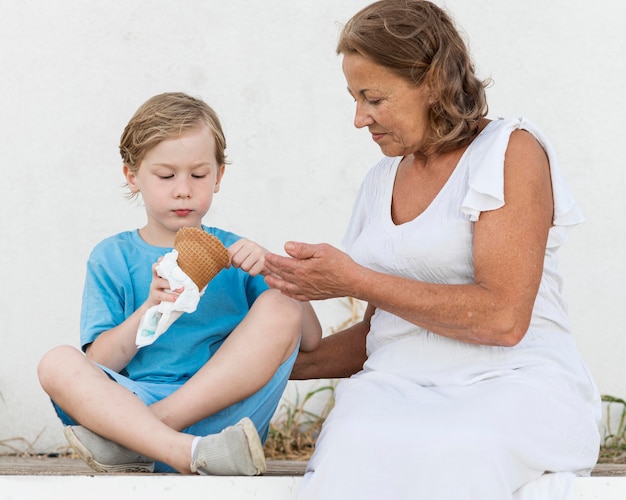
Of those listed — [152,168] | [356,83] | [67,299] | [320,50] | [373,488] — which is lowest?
[373,488]

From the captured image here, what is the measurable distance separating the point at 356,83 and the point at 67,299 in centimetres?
222

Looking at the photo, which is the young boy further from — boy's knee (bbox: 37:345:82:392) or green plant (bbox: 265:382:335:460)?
green plant (bbox: 265:382:335:460)

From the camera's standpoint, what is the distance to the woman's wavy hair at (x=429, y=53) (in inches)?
95.3

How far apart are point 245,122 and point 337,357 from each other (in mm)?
1729

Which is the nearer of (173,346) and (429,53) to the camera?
(429,53)

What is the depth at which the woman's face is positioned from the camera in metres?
2.46

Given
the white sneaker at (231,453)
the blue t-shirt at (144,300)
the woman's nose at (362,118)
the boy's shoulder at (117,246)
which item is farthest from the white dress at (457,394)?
the boy's shoulder at (117,246)

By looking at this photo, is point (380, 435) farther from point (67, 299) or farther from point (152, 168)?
point (67, 299)

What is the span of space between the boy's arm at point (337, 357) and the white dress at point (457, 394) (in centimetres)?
16

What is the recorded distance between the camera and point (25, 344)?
14.1ft

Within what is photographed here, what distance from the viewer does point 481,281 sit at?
230 cm

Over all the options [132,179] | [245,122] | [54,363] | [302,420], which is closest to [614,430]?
[302,420]

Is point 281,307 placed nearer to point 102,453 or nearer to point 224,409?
point 224,409

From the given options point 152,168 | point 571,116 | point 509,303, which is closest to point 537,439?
point 509,303
